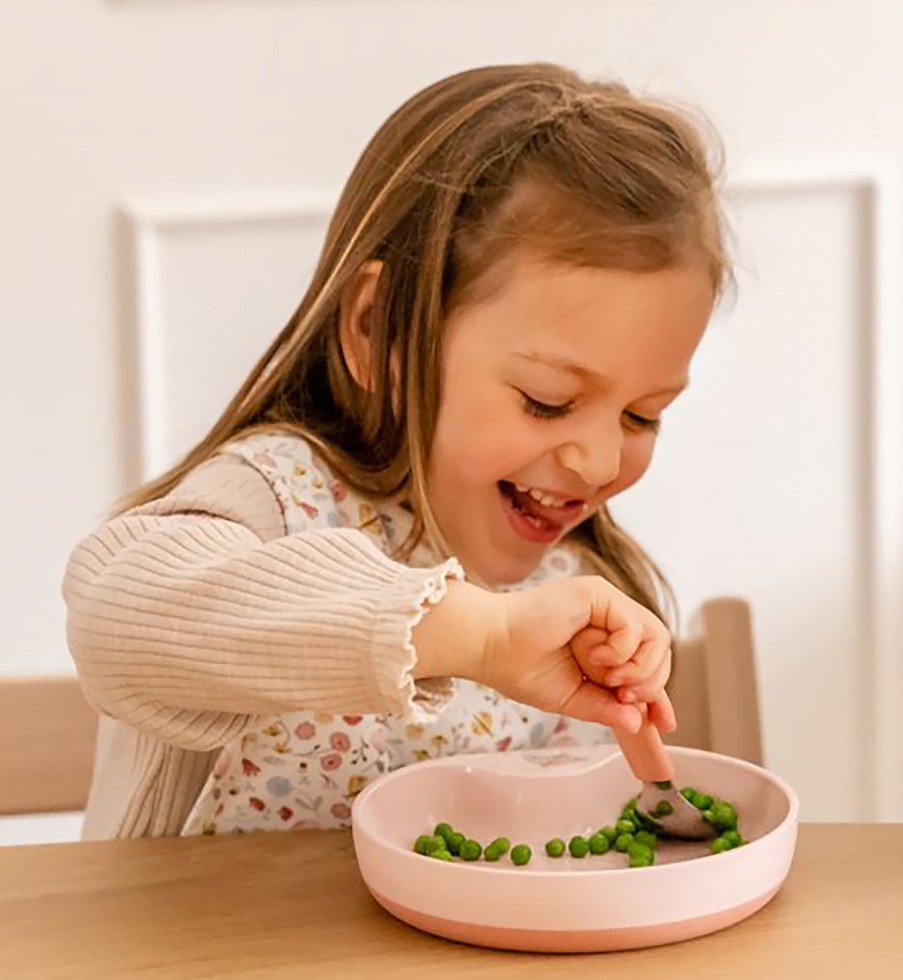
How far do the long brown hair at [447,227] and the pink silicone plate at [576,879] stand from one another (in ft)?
0.80

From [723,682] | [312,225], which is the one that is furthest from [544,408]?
[312,225]

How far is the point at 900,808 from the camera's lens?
1.57 metres

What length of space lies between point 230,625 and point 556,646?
0.46ft

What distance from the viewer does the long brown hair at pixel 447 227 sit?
0.94 meters

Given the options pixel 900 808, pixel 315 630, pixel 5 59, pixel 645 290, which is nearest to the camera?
pixel 315 630

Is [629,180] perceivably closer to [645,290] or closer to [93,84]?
[645,290]

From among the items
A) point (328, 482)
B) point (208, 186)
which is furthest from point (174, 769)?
point (208, 186)

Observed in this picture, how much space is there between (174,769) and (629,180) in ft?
1.40

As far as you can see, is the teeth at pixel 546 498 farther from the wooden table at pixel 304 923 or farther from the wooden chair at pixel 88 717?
the wooden table at pixel 304 923

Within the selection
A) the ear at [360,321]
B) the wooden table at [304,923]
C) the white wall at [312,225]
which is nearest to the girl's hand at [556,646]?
the wooden table at [304,923]

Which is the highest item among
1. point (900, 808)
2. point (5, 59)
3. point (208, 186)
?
point (5, 59)

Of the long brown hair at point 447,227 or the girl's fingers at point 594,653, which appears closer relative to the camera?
the girl's fingers at point 594,653

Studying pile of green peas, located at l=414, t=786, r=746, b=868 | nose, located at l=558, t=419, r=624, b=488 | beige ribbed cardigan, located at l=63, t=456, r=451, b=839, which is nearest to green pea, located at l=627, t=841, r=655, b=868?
pile of green peas, located at l=414, t=786, r=746, b=868

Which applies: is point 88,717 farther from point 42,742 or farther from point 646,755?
point 646,755
